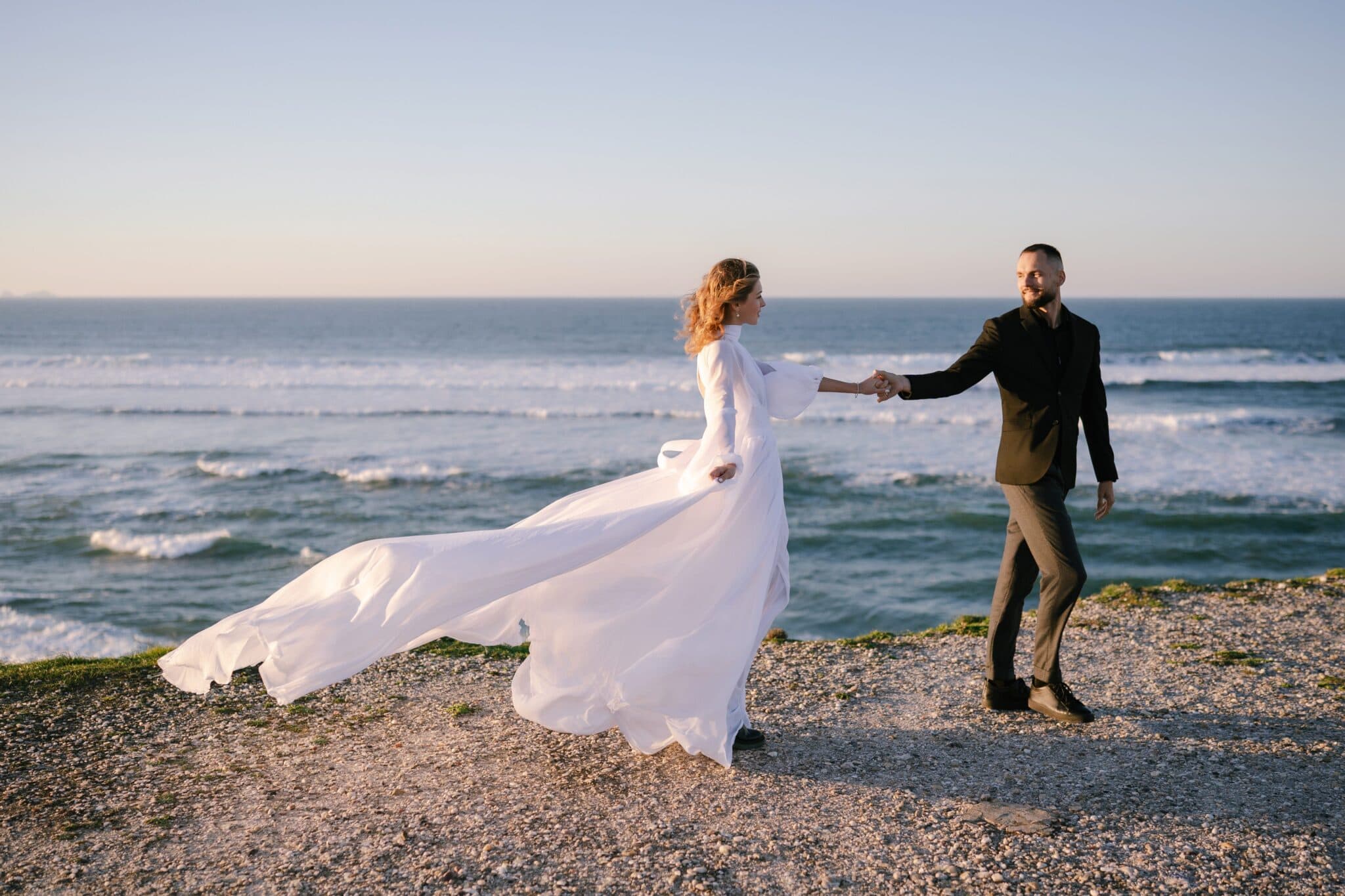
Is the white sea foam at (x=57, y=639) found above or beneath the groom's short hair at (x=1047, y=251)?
beneath

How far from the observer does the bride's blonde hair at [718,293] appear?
458 centimetres

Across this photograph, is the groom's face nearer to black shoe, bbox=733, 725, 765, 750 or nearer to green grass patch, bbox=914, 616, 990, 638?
black shoe, bbox=733, 725, 765, 750

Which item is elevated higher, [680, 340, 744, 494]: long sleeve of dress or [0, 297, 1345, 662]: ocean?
[680, 340, 744, 494]: long sleeve of dress

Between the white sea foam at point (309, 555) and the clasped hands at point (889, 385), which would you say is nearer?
the clasped hands at point (889, 385)

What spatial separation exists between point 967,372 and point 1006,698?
6.17ft

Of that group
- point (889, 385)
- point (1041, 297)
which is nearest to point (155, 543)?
point (889, 385)

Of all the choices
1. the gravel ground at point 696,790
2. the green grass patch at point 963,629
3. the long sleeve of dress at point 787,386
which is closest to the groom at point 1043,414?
the long sleeve of dress at point 787,386

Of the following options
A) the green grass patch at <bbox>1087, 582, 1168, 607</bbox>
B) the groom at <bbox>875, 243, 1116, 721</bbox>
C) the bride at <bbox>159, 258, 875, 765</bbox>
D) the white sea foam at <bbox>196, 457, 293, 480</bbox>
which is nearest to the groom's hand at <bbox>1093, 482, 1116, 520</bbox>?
the groom at <bbox>875, 243, 1116, 721</bbox>

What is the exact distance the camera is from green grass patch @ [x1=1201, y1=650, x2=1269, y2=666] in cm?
623

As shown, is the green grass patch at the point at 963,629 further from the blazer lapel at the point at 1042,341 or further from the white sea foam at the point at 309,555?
the white sea foam at the point at 309,555

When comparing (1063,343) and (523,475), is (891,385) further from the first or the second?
(523,475)

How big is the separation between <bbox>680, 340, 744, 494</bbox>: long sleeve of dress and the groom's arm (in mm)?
1046

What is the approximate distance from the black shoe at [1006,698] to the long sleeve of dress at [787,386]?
6.59 ft

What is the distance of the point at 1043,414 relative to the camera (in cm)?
498
